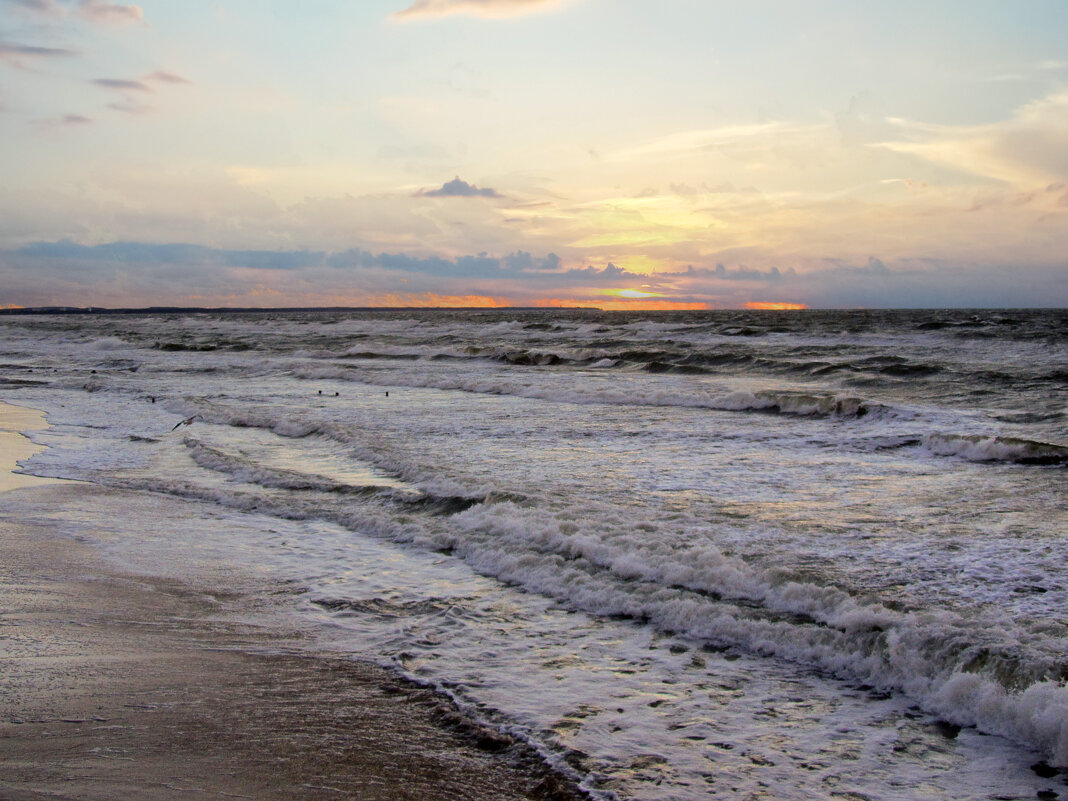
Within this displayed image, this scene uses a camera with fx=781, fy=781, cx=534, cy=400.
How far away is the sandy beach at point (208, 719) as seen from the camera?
3055mm

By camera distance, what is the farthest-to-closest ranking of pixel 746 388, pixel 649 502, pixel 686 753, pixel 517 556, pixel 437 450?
pixel 746 388 → pixel 437 450 → pixel 649 502 → pixel 517 556 → pixel 686 753

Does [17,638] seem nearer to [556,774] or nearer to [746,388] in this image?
[556,774]

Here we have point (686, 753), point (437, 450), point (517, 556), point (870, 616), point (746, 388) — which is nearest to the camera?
point (686, 753)

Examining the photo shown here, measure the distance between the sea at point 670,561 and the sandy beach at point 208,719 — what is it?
0.28m

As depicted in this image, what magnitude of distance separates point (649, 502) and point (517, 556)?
1.98 meters

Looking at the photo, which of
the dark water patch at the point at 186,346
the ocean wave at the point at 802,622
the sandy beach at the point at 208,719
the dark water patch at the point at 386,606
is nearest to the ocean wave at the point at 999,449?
the ocean wave at the point at 802,622

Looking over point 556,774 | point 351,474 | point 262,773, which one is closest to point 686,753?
point 556,774

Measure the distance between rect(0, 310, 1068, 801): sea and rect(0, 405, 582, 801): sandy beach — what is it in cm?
28

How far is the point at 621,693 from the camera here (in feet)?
12.8

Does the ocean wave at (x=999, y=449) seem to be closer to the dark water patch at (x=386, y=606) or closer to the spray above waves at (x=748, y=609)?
the spray above waves at (x=748, y=609)

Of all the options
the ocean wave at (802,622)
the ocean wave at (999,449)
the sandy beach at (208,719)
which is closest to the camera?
the sandy beach at (208,719)

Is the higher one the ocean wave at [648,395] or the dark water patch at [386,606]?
the ocean wave at [648,395]

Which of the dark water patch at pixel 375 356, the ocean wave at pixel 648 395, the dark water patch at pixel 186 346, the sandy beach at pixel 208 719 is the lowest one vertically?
the sandy beach at pixel 208 719

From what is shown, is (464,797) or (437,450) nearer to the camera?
(464,797)
